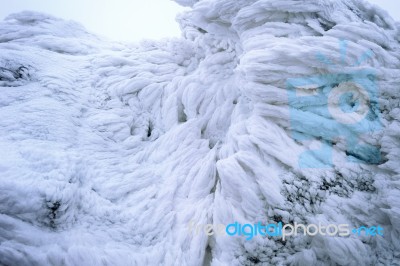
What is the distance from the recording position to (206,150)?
15.3 ft

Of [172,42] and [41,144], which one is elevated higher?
[172,42]

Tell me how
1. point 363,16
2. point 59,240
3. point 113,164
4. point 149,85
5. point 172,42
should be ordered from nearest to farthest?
point 59,240, point 113,164, point 363,16, point 149,85, point 172,42

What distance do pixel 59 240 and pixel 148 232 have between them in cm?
110

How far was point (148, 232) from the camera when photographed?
3.69 m

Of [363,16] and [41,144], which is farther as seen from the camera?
[363,16]

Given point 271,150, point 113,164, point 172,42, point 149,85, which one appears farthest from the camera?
point 172,42

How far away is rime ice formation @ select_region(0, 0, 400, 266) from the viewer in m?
3.20

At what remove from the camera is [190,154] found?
4.58m

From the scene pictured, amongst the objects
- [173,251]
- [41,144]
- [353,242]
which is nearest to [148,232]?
[173,251]

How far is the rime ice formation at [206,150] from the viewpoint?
3195 millimetres

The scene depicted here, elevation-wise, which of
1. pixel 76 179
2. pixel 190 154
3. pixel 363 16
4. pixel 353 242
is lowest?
pixel 76 179

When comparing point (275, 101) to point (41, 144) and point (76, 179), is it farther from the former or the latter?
point (41, 144)

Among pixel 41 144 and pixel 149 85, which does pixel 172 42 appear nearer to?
pixel 149 85

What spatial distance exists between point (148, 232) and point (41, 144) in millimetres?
1940
